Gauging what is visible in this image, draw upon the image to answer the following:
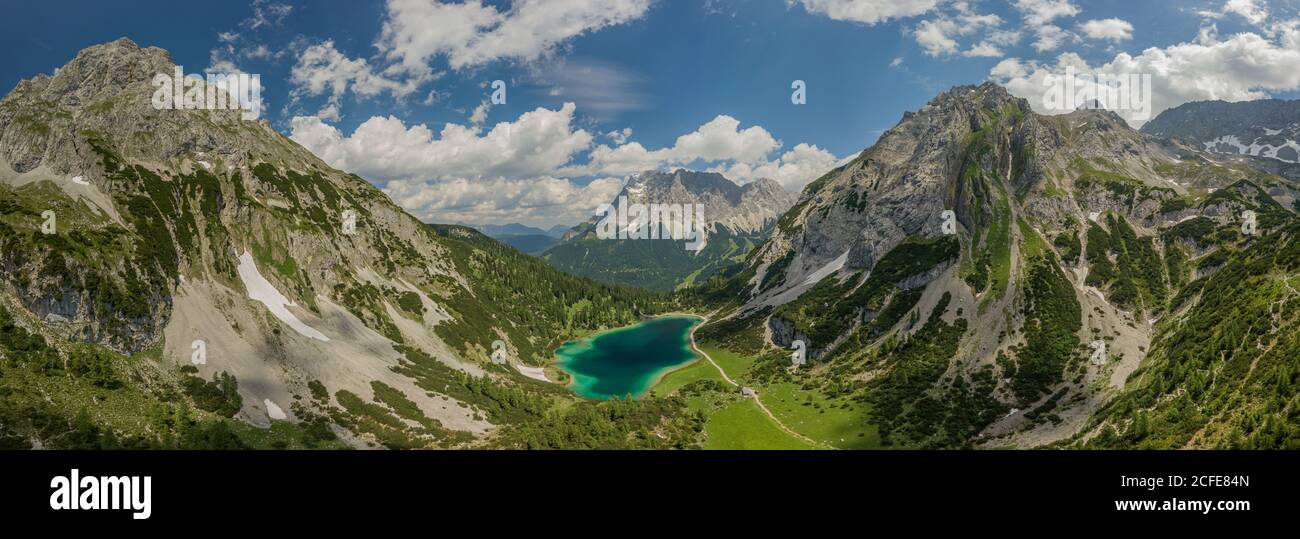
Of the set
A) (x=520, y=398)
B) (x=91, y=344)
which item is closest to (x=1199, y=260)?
(x=520, y=398)

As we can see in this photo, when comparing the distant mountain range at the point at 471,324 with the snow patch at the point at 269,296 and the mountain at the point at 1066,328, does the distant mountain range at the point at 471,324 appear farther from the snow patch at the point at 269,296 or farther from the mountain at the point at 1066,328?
the snow patch at the point at 269,296

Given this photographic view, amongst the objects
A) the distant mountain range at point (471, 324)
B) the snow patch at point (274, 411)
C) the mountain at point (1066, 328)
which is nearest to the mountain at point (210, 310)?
the snow patch at point (274, 411)

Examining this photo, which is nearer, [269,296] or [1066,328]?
[269,296]

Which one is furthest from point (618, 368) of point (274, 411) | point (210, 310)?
point (210, 310)

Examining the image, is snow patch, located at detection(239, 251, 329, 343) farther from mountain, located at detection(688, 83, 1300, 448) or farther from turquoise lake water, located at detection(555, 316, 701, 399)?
mountain, located at detection(688, 83, 1300, 448)

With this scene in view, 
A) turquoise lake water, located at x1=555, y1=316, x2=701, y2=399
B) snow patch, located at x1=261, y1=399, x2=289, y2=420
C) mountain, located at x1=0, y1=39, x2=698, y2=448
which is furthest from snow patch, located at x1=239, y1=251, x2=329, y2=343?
turquoise lake water, located at x1=555, y1=316, x2=701, y2=399

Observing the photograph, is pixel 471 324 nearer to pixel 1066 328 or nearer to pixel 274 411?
pixel 274 411
